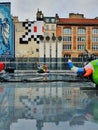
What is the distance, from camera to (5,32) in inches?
1622

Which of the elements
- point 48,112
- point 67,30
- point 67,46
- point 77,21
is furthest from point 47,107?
point 67,30

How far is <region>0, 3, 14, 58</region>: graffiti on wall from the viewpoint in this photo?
40344mm

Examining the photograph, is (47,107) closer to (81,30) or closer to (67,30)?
(67,30)

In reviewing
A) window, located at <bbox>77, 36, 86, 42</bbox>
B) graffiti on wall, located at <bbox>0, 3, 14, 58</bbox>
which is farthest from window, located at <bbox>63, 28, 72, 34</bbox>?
graffiti on wall, located at <bbox>0, 3, 14, 58</bbox>

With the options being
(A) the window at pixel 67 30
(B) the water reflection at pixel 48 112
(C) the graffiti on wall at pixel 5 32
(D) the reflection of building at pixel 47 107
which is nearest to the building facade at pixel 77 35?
(A) the window at pixel 67 30

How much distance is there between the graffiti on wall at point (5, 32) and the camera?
40.3 metres

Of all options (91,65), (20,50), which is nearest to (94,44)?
(20,50)

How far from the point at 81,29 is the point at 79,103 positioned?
2627 inches

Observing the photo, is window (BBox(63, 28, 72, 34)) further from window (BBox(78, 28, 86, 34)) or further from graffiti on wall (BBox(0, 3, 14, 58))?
graffiti on wall (BBox(0, 3, 14, 58))

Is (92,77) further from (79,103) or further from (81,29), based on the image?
(81,29)

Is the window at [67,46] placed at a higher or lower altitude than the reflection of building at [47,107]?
higher

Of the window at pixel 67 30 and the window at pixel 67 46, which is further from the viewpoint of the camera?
the window at pixel 67 30

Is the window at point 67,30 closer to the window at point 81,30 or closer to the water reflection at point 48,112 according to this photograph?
the window at point 81,30

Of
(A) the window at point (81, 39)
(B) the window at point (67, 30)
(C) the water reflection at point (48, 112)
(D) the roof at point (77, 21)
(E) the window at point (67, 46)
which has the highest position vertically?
(D) the roof at point (77, 21)
